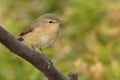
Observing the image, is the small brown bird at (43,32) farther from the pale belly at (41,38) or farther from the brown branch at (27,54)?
the brown branch at (27,54)

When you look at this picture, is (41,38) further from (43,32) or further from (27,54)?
(27,54)

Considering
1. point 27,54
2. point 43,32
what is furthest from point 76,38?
point 27,54

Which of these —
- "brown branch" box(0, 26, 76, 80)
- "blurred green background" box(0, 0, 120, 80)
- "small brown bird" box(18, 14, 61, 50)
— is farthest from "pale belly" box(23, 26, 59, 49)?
"blurred green background" box(0, 0, 120, 80)

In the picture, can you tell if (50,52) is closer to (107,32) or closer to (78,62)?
(78,62)

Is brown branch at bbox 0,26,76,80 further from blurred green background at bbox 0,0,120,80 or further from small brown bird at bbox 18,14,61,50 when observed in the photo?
blurred green background at bbox 0,0,120,80

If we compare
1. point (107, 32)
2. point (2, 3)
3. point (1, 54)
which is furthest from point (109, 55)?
point (2, 3)
